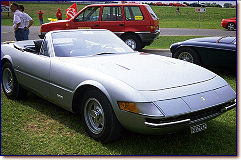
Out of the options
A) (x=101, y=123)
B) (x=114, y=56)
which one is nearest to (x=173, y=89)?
(x=101, y=123)

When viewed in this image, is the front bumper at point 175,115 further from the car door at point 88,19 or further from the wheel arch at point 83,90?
the car door at point 88,19

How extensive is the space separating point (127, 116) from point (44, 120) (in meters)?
1.76

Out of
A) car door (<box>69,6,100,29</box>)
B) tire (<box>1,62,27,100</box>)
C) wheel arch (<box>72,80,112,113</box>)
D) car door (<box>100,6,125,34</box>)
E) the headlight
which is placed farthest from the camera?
car door (<box>69,6,100,29</box>)

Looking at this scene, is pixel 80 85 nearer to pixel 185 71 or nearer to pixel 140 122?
pixel 140 122

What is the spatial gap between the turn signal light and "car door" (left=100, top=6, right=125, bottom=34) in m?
8.53

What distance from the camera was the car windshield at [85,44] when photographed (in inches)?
173

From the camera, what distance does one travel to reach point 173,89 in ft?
10.7

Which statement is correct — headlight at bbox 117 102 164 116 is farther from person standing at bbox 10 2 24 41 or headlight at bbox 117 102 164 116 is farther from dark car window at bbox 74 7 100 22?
dark car window at bbox 74 7 100 22

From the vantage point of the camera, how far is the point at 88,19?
11578 millimetres

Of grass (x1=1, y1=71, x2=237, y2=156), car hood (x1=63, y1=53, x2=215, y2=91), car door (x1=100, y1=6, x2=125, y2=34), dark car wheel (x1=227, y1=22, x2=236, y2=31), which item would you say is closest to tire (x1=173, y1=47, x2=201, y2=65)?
grass (x1=1, y1=71, x2=237, y2=156)

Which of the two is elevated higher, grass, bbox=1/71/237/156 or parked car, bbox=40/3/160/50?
parked car, bbox=40/3/160/50

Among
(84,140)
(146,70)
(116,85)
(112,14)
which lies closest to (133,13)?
(112,14)

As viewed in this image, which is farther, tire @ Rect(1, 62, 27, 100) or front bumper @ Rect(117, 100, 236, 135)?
tire @ Rect(1, 62, 27, 100)

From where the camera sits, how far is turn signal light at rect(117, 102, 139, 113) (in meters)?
3.05
